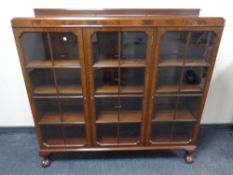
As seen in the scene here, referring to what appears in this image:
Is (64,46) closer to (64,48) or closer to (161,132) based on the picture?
(64,48)

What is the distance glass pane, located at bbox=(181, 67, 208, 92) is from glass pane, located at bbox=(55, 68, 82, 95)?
827 millimetres

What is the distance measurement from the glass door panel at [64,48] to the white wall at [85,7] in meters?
0.39

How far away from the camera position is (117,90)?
153cm

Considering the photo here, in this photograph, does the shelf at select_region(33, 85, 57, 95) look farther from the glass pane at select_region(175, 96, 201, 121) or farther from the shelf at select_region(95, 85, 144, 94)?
the glass pane at select_region(175, 96, 201, 121)

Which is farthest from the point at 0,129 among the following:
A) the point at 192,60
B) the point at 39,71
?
the point at 192,60

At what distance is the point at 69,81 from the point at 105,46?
41cm

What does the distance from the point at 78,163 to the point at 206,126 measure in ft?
4.79

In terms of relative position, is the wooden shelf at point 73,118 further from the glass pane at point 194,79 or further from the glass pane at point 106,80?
the glass pane at point 194,79

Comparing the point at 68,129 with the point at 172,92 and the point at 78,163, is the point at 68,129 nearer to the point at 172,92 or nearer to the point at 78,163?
the point at 78,163

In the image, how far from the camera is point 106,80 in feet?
5.12

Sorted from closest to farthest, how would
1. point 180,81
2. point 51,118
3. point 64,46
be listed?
point 64,46 < point 180,81 < point 51,118

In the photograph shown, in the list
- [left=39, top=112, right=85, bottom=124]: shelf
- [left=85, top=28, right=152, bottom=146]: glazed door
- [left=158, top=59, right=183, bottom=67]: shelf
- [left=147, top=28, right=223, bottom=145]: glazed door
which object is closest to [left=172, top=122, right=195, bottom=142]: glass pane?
[left=147, top=28, right=223, bottom=145]: glazed door

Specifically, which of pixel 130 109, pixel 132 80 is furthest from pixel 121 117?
pixel 132 80

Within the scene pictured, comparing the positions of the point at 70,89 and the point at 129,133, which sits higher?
the point at 70,89
